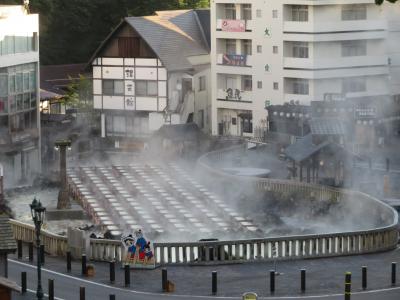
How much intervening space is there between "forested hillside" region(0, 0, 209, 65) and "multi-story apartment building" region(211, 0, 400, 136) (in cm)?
2061

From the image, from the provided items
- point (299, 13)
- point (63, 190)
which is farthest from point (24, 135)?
point (299, 13)

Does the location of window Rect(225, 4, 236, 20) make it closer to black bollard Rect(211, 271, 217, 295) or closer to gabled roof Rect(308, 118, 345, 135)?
gabled roof Rect(308, 118, 345, 135)

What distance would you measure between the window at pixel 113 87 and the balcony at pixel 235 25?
21.1 feet

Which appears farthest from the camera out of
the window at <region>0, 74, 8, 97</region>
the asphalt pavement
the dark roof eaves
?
the dark roof eaves

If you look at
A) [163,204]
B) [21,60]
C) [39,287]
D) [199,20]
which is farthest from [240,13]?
[39,287]

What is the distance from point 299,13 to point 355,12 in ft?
9.98

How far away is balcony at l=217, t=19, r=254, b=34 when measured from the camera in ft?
263

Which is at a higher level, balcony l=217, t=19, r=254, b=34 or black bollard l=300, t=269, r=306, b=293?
balcony l=217, t=19, r=254, b=34

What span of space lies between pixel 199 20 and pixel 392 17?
12952mm

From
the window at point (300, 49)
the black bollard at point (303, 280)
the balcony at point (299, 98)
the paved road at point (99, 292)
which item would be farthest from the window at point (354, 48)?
the black bollard at point (303, 280)

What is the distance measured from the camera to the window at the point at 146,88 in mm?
80750

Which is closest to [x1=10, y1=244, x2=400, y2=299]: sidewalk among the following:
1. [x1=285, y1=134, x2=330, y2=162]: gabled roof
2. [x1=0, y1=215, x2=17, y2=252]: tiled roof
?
[x1=0, y1=215, x2=17, y2=252]: tiled roof

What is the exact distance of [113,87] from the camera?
82125 mm

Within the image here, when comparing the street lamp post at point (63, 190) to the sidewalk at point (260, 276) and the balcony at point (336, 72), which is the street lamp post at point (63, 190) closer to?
the sidewalk at point (260, 276)
